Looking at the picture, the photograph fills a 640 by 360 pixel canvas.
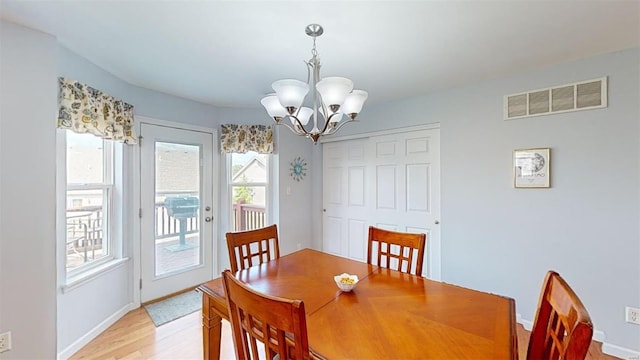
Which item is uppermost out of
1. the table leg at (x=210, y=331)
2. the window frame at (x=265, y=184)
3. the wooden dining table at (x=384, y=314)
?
the window frame at (x=265, y=184)

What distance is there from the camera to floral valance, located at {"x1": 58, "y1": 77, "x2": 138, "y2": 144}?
201 centimetres

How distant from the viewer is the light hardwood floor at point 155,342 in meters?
2.12

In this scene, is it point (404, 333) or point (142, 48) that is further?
point (142, 48)

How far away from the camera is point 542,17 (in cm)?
167

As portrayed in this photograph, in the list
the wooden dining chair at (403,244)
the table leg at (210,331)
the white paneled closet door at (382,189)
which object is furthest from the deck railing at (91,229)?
the wooden dining chair at (403,244)

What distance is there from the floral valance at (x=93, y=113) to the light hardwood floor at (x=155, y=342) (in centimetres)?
166

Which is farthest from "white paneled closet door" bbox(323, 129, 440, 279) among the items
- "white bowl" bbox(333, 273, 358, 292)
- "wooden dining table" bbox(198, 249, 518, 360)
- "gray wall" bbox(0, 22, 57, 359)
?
"gray wall" bbox(0, 22, 57, 359)

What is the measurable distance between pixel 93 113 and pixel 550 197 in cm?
379

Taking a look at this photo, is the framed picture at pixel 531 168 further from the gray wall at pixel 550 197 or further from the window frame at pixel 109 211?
the window frame at pixel 109 211

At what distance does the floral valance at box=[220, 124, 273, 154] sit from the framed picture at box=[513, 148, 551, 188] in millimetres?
2701

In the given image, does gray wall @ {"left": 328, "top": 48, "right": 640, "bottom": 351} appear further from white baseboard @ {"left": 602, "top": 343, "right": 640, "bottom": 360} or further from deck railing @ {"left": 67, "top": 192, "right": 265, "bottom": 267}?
deck railing @ {"left": 67, "top": 192, "right": 265, "bottom": 267}

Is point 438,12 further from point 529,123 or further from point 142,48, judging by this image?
point 142,48

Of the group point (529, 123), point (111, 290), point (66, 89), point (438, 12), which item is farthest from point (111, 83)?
point (529, 123)

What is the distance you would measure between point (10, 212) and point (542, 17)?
3330 mm
